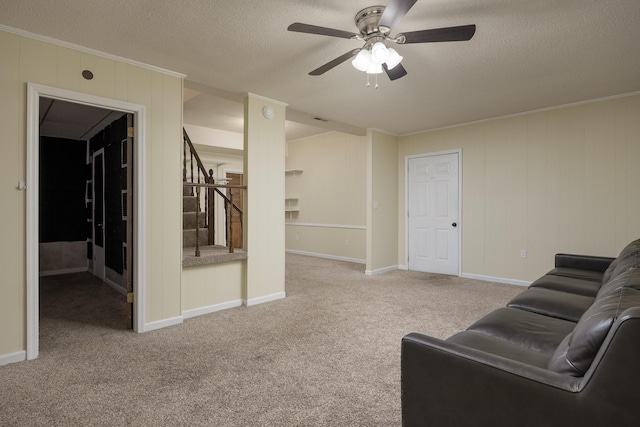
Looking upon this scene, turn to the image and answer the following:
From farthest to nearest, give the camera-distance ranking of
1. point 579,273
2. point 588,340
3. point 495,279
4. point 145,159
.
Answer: point 495,279 → point 579,273 → point 145,159 → point 588,340

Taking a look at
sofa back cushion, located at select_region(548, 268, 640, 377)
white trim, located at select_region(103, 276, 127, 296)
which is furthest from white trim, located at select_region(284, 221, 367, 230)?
sofa back cushion, located at select_region(548, 268, 640, 377)

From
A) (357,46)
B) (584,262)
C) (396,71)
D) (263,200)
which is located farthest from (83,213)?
(584,262)

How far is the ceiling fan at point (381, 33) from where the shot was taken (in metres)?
1.92

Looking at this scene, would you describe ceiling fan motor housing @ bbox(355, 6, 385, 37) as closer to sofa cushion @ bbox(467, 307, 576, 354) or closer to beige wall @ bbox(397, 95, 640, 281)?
sofa cushion @ bbox(467, 307, 576, 354)

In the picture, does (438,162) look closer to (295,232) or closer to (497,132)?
(497,132)

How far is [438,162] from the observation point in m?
5.70

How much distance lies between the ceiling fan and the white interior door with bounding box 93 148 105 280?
419cm

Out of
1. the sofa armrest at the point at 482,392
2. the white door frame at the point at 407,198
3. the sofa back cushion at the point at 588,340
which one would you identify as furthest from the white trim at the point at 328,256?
the sofa back cushion at the point at 588,340

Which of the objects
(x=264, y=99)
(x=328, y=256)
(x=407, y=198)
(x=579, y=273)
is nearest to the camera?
(x=579, y=273)

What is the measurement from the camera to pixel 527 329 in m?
1.86

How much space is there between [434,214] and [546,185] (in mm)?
1660

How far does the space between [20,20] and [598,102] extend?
5799mm

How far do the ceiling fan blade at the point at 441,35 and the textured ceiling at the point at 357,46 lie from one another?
29cm

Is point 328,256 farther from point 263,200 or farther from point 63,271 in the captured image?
point 63,271
